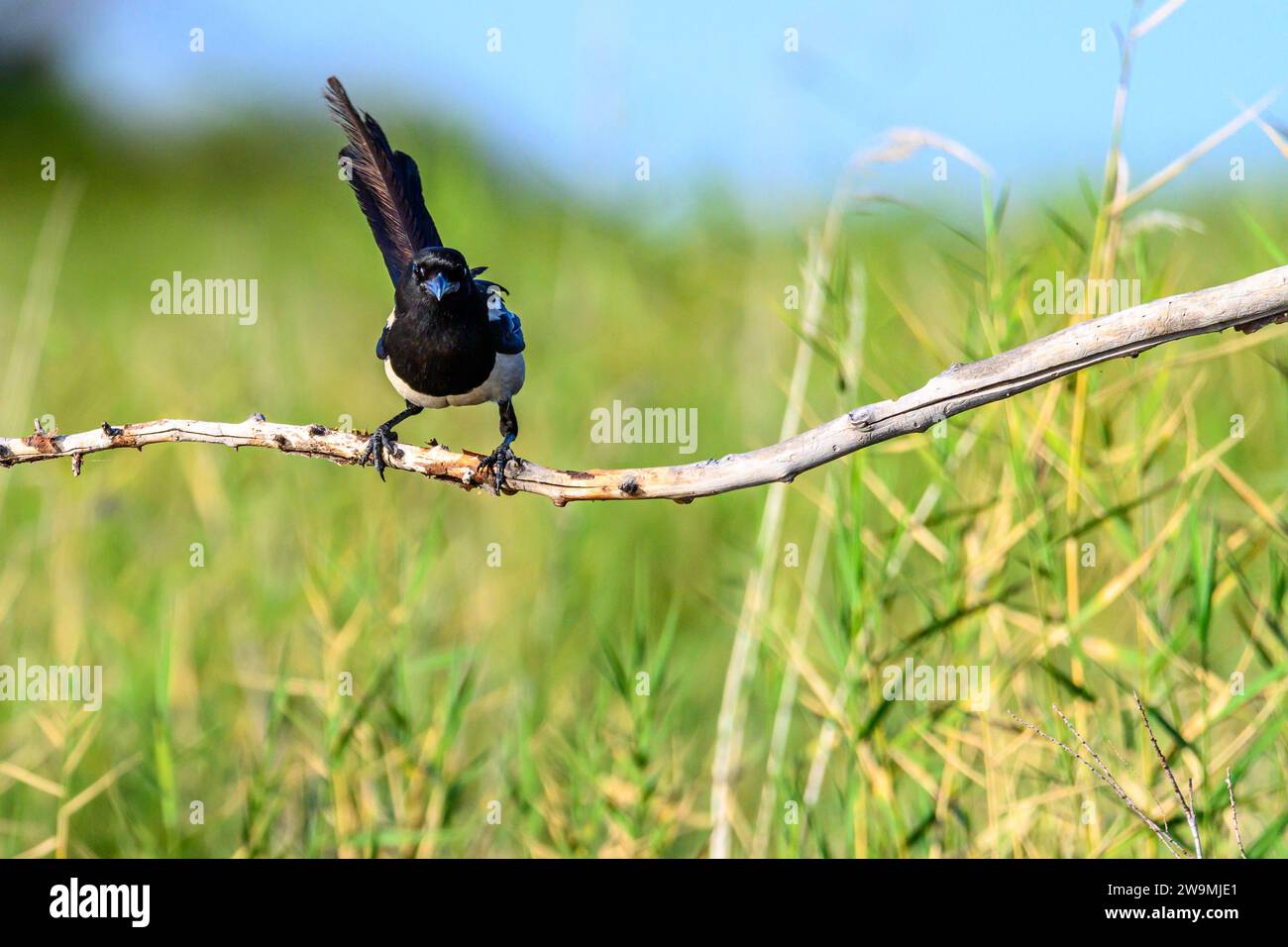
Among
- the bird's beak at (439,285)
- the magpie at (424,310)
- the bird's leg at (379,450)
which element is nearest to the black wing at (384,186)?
the magpie at (424,310)

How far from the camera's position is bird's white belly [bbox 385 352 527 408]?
262cm

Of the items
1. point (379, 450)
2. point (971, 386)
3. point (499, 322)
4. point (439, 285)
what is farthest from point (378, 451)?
point (971, 386)

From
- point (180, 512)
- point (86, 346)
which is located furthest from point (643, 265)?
point (86, 346)

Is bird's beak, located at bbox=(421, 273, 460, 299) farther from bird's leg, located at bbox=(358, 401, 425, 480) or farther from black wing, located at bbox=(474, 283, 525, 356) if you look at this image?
bird's leg, located at bbox=(358, 401, 425, 480)

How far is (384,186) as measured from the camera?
2.28 m

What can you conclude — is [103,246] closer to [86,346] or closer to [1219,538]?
[86,346]

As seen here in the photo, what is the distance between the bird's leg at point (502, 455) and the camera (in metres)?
1.88

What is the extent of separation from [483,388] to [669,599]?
9.09ft

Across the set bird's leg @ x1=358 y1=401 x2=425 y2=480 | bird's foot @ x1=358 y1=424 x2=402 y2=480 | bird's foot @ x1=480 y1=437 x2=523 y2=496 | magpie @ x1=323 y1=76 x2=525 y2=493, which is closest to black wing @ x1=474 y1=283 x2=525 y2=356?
magpie @ x1=323 y1=76 x2=525 y2=493

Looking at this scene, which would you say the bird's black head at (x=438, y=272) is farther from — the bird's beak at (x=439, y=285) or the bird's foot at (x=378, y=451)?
the bird's foot at (x=378, y=451)
